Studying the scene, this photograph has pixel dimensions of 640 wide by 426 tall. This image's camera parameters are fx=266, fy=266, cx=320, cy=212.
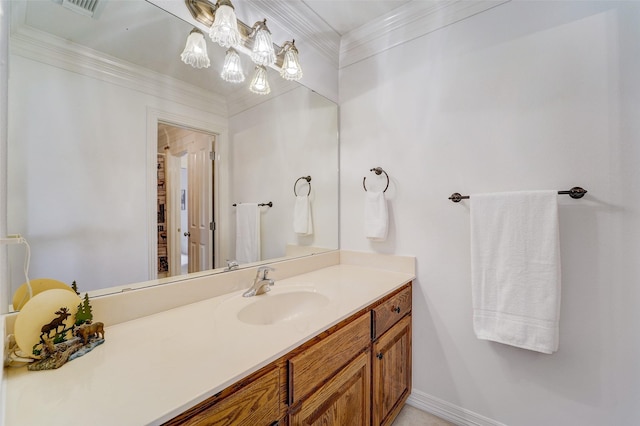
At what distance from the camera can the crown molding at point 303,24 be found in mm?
1486

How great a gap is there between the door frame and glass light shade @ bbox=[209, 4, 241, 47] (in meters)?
0.35

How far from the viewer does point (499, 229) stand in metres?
1.30

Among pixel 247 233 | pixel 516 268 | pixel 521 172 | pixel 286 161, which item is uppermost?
pixel 286 161

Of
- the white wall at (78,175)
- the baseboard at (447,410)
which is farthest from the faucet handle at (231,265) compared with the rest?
the baseboard at (447,410)

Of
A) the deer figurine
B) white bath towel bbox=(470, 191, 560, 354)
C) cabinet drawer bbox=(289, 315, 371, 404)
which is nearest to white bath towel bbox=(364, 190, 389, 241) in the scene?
white bath towel bbox=(470, 191, 560, 354)

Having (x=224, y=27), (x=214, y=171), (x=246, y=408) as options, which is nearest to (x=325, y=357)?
(x=246, y=408)

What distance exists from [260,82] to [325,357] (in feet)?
4.78

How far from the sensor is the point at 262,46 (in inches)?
54.4

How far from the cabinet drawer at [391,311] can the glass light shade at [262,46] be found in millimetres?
1399

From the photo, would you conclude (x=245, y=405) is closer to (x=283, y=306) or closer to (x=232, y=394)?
(x=232, y=394)

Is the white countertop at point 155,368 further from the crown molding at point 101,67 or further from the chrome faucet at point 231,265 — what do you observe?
the crown molding at point 101,67

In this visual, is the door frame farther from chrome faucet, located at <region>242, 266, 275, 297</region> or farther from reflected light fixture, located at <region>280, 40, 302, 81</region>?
reflected light fixture, located at <region>280, 40, 302, 81</region>

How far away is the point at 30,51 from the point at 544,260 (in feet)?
6.89

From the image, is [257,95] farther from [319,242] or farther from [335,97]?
[319,242]
